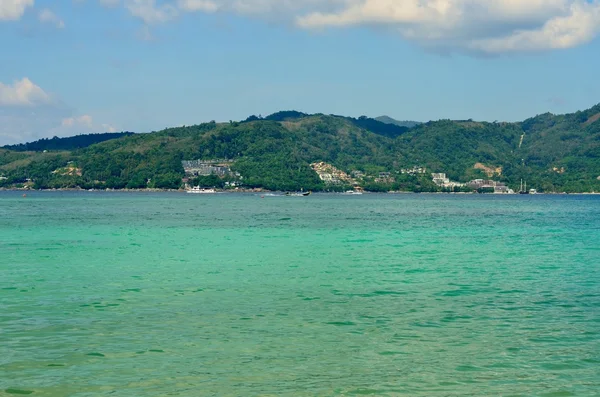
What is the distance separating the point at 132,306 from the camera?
2492 centimetres

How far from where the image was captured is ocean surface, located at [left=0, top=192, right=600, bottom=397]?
15820 mm

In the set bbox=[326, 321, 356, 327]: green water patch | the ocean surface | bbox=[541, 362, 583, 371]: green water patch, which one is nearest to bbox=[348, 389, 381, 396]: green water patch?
the ocean surface

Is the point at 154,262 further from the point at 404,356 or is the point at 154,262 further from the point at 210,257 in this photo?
the point at 404,356

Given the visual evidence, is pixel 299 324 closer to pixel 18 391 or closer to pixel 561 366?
pixel 561 366

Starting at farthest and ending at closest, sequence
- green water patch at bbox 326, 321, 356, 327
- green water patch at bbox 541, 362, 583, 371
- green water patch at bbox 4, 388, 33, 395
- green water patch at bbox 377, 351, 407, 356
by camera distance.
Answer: green water patch at bbox 326, 321, 356, 327 → green water patch at bbox 377, 351, 407, 356 → green water patch at bbox 541, 362, 583, 371 → green water patch at bbox 4, 388, 33, 395

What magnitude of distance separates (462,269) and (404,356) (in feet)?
65.8

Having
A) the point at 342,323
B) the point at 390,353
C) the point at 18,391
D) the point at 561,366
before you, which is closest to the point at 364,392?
the point at 390,353

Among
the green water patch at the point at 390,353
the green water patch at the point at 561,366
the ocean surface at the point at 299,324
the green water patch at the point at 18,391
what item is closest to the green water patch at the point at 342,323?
the ocean surface at the point at 299,324

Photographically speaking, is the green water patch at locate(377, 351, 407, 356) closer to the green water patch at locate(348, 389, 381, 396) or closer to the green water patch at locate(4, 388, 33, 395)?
the green water patch at locate(348, 389, 381, 396)

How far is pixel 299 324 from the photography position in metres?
21.8

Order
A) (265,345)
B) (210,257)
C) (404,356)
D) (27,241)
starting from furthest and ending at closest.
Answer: (27,241)
(210,257)
(265,345)
(404,356)

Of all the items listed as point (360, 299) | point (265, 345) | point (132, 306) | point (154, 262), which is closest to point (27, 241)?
point (154, 262)

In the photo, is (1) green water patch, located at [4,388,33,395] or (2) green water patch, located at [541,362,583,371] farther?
(2) green water patch, located at [541,362,583,371]

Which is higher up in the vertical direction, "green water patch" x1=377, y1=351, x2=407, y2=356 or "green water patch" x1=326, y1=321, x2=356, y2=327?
"green water patch" x1=326, y1=321, x2=356, y2=327
